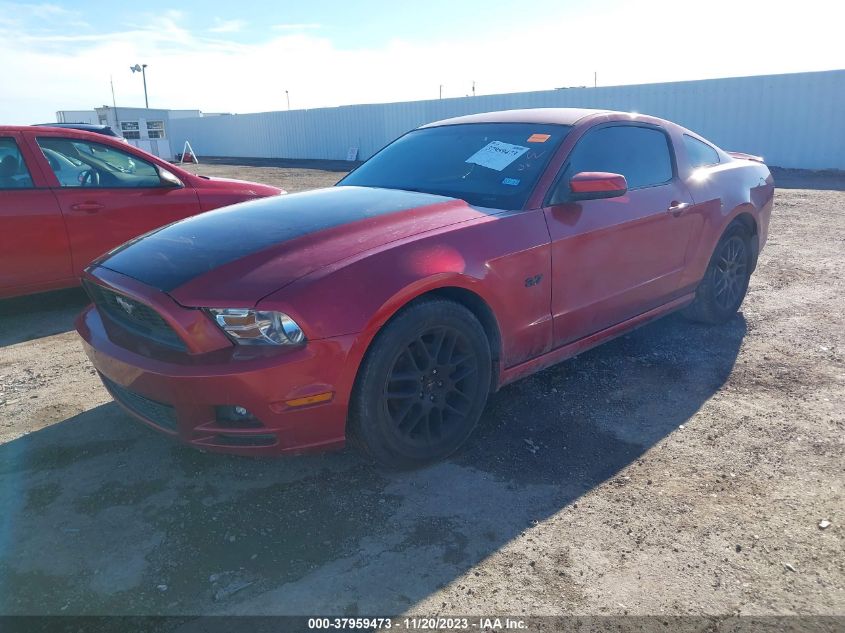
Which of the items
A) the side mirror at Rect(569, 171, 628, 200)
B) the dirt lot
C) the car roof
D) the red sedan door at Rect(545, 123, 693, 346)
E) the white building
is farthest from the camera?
the white building

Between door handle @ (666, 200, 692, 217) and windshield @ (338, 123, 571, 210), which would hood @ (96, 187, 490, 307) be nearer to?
windshield @ (338, 123, 571, 210)

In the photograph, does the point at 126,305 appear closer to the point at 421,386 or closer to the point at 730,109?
the point at 421,386

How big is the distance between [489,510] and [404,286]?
0.99m

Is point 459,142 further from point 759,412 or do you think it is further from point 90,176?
point 90,176

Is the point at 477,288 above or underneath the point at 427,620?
above

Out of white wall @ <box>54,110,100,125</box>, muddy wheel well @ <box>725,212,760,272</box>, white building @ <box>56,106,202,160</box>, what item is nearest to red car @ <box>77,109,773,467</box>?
muddy wheel well @ <box>725,212,760,272</box>

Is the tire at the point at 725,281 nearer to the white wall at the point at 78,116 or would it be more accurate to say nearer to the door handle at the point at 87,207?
the door handle at the point at 87,207

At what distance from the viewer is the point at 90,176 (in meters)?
5.48

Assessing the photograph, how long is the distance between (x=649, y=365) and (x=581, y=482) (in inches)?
62.6

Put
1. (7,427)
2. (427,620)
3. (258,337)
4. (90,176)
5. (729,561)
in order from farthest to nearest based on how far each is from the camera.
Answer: (90,176) < (7,427) < (258,337) < (729,561) < (427,620)

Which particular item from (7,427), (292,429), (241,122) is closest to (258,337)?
(292,429)

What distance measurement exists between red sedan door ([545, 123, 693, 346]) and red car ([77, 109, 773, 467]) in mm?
12

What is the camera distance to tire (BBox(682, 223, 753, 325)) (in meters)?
4.70

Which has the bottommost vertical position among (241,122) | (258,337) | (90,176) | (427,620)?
(427,620)
